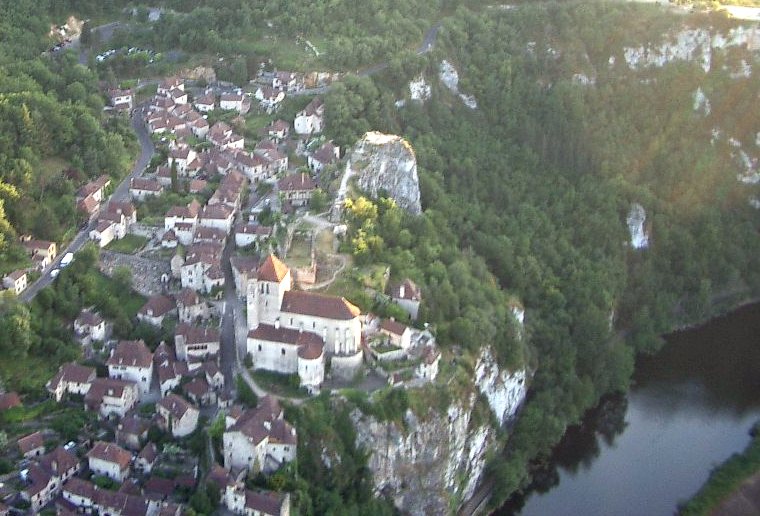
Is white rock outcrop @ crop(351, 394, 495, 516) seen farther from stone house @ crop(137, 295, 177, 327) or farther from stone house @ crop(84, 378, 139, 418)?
stone house @ crop(137, 295, 177, 327)

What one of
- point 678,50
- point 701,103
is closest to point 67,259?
point 701,103

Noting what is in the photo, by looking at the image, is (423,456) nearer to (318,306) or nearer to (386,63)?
(318,306)

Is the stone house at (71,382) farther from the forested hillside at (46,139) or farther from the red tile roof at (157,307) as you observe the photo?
the forested hillside at (46,139)

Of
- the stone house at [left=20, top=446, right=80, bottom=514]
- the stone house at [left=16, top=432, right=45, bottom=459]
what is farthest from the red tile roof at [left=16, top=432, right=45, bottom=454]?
the stone house at [left=20, top=446, right=80, bottom=514]

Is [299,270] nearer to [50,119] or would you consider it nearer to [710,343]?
[50,119]

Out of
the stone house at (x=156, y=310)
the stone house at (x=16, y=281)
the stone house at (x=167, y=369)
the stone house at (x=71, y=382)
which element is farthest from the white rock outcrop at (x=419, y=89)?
the stone house at (x=71, y=382)

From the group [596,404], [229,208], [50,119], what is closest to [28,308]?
[229,208]
